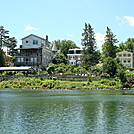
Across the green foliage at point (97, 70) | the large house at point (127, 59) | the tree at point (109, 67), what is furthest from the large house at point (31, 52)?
the large house at point (127, 59)

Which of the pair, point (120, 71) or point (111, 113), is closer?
point (111, 113)

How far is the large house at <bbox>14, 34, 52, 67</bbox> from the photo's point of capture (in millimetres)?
103000

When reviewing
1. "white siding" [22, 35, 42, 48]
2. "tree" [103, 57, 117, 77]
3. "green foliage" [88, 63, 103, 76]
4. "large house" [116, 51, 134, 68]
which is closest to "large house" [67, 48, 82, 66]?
"large house" [116, 51, 134, 68]

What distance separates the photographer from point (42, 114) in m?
33.6

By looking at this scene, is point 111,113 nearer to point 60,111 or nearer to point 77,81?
point 60,111

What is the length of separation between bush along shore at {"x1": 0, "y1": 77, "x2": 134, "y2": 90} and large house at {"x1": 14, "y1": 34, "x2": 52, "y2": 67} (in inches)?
858

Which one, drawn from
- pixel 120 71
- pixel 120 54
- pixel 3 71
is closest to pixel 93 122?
pixel 120 71

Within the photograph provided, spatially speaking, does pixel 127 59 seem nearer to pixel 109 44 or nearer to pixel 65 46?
pixel 109 44

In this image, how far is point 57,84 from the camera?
251ft

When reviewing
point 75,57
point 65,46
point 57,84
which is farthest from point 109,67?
point 65,46

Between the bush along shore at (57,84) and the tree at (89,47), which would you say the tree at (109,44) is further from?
the bush along shore at (57,84)

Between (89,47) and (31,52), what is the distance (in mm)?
22651

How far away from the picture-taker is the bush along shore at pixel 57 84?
75.2m

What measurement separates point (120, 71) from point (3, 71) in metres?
38.7
